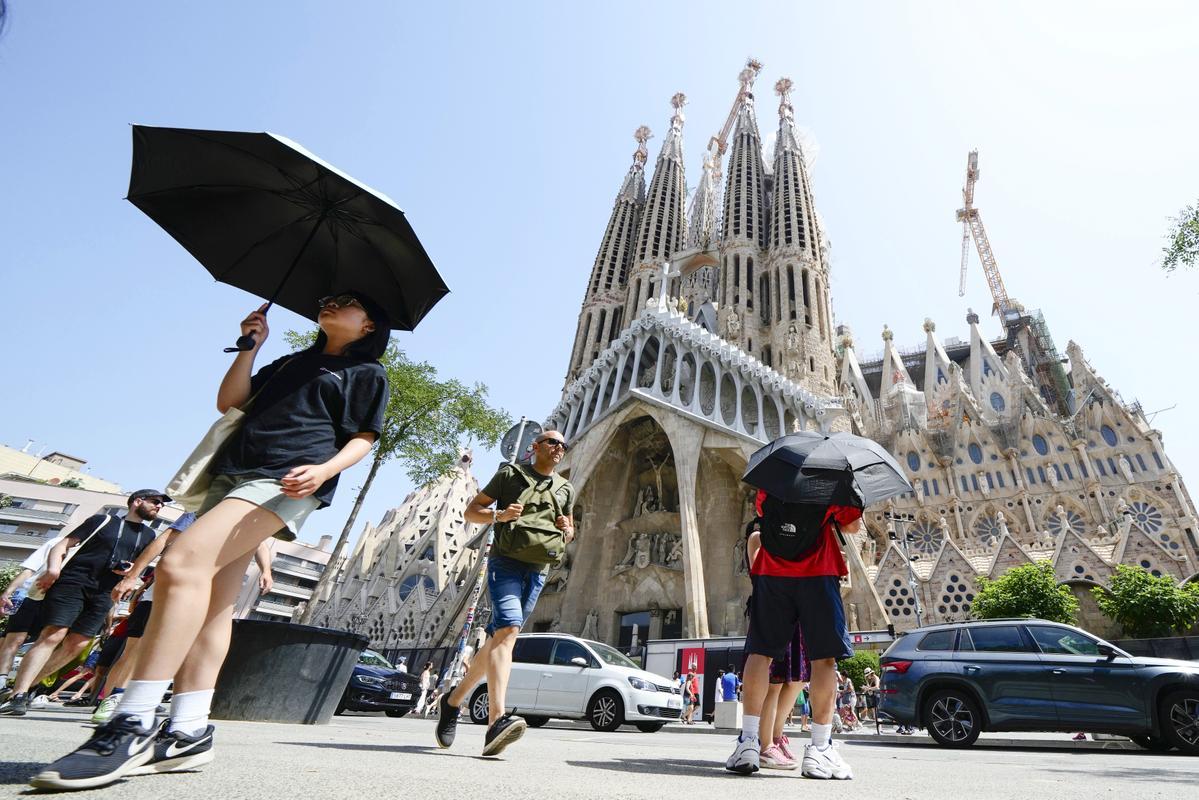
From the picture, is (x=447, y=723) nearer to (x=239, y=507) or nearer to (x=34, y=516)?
(x=239, y=507)

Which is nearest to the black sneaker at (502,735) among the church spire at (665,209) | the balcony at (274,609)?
the church spire at (665,209)

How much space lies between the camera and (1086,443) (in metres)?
33.5

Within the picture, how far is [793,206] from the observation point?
128 feet

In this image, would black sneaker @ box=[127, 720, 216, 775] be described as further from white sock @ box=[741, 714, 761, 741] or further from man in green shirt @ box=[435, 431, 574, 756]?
white sock @ box=[741, 714, 761, 741]

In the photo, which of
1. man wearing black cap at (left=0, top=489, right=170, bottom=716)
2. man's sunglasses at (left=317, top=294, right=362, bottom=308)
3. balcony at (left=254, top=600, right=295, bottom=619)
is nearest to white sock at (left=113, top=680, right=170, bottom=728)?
man's sunglasses at (left=317, top=294, right=362, bottom=308)

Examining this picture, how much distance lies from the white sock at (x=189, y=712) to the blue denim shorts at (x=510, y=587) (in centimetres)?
137

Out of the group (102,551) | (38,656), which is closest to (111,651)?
(38,656)

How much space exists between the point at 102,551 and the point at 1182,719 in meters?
9.31

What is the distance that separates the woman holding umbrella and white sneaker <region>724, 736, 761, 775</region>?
2249mm

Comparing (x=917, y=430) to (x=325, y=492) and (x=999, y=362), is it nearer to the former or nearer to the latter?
(x=999, y=362)

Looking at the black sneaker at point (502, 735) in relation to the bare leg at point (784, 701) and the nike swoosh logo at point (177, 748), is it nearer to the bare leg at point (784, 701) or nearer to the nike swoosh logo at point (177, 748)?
the nike swoosh logo at point (177, 748)

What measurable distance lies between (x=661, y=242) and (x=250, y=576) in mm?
42442

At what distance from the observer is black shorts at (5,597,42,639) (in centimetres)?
460

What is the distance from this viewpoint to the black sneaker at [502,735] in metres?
2.85
